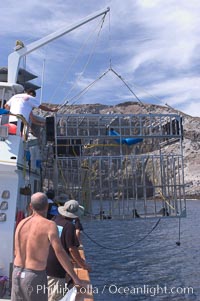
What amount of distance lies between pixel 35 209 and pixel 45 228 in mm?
257

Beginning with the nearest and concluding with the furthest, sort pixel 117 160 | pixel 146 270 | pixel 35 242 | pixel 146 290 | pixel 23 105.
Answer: pixel 35 242 → pixel 23 105 → pixel 117 160 → pixel 146 290 → pixel 146 270

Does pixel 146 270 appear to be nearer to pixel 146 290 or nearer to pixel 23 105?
pixel 146 290

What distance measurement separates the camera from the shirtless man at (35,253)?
4387 mm

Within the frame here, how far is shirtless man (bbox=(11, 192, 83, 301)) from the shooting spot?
14.4ft

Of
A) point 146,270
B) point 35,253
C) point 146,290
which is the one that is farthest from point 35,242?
point 146,270

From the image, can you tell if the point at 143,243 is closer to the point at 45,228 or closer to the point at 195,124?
the point at 45,228

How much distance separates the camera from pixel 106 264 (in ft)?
51.2

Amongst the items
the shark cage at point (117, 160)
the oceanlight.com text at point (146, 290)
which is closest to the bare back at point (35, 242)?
the shark cage at point (117, 160)

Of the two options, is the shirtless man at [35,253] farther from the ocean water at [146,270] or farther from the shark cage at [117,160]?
the shark cage at [117,160]

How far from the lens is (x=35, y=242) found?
4395 mm

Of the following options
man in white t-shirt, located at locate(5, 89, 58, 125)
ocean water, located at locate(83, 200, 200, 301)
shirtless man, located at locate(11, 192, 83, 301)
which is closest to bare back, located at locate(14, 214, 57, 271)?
shirtless man, located at locate(11, 192, 83, 301)

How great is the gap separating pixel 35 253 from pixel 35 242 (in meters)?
0.13

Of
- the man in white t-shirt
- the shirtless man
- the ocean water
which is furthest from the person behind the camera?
the ocean water

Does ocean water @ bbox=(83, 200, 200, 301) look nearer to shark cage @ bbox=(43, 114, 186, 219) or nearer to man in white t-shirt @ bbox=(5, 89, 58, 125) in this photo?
shark cage @ bbox=(43, 114, 186, 219)
